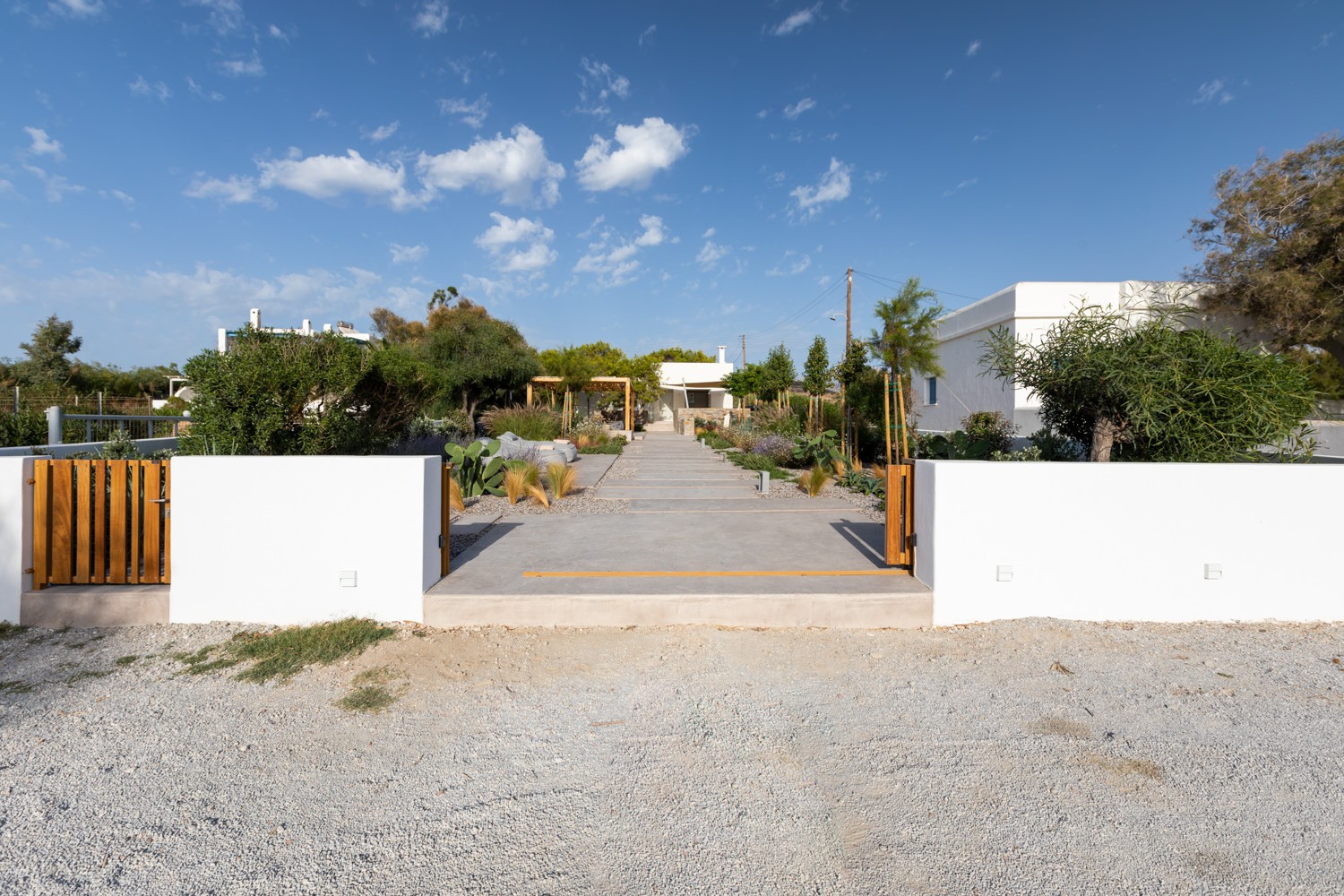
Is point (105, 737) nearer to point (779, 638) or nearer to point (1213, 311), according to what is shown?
point (779, 638)

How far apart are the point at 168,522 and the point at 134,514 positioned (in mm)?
444

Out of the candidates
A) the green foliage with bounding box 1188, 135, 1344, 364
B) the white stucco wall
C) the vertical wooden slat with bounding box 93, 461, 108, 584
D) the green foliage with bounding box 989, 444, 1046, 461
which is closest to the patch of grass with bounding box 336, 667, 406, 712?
the vertical wooden slat with bounding box 93, 461, 108, 584

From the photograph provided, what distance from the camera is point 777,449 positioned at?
15609mm

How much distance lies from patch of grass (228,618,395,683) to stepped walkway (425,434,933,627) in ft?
1.52

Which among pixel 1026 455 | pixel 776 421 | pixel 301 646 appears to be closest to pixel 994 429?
pixel 776 421

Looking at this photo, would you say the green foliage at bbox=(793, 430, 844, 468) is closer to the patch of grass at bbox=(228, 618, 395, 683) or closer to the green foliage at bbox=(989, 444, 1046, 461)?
the green foliage at bbox=(989, 444, 1046, 461)

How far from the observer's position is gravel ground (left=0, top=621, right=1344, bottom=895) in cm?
234

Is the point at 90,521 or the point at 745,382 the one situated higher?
the point at 745,382

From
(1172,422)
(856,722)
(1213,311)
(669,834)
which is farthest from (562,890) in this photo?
(1213,311)

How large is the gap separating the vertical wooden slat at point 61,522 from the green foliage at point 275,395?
148cm

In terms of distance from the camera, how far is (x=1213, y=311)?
15.0 meters

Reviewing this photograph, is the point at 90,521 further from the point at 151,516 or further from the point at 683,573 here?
the point at 683,573

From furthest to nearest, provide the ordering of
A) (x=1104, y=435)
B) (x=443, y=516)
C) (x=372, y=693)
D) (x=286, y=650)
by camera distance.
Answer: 1. (x=1104, y=435)
2. (x=443, y=516)
3. (x=286, y=650)
4. (x=372, y=693)

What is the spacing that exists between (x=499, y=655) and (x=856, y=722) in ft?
7.70
